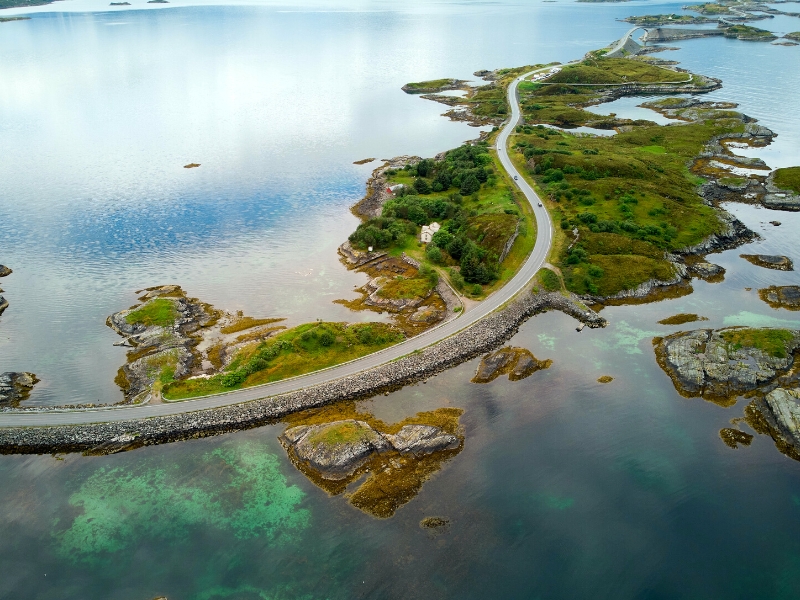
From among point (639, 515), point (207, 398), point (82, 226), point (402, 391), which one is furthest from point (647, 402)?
point (82, 226)

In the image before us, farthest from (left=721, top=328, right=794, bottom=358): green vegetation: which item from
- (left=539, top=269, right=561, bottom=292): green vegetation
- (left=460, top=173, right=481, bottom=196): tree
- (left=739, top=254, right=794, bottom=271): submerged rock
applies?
(left=460, top=173, right=481, bottom=196): tree

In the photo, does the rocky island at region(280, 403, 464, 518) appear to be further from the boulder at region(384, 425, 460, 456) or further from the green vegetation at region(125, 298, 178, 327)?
the green vegetation at region(125, 298, 178, 327)

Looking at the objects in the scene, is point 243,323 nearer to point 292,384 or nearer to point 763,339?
point 292,384

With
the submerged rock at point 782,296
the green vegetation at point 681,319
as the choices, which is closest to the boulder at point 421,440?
the green vegetation at point 681,319

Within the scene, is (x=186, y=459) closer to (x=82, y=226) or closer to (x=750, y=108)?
(x=82, y=226)

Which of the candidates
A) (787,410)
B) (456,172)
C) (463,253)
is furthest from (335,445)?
(456,172)
